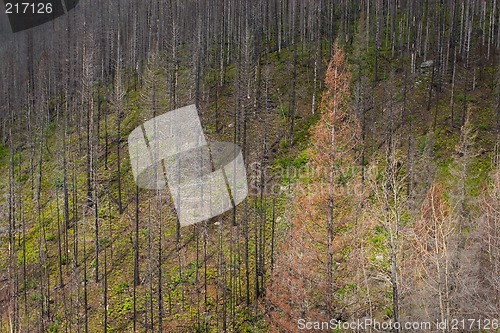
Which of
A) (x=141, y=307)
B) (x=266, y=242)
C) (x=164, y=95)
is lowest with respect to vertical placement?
(x=141, y=307)

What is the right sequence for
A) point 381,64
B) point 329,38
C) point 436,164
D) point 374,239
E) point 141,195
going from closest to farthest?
point 374,239 → point 436,164 → point 141,195 → point 381,64 → point 329,38

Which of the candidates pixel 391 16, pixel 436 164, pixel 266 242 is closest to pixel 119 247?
pixel 266 242

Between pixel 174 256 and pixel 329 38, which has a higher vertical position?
pixel 329 38

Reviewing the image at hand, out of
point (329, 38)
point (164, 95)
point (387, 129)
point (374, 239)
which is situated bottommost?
point (374, 239)

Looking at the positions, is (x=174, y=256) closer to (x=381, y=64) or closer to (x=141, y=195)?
(x=141, y=195)

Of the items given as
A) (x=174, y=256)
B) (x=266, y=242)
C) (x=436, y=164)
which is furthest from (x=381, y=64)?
(x=174, y=256)

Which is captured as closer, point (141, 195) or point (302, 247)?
point (302, 247)

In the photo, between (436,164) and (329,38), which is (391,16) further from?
(436,164)

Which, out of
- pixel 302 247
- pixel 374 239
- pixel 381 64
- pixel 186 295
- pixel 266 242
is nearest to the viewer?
pixel 302 247

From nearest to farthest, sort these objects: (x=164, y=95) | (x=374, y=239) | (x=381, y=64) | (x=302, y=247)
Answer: (x=302, y=247), (x=374, y=239), (x=164, y=95), (x=381, y=64)
